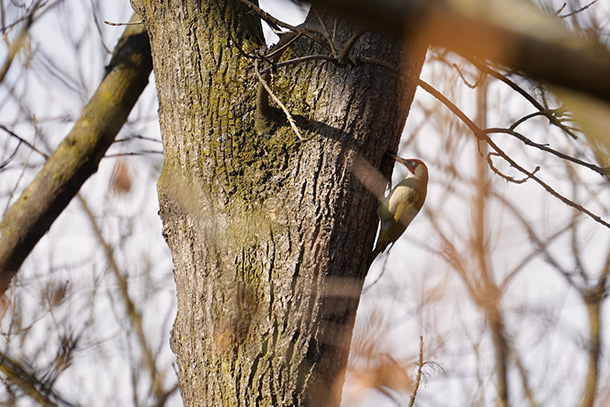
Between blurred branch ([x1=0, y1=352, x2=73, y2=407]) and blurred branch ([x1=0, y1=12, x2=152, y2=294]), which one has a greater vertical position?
blurred branch ([x1=0, y1=12, x2=152, y2=294])

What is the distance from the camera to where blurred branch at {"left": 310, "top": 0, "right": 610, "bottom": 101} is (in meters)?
0.66

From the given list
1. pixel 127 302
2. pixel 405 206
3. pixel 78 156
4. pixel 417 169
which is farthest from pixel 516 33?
pixel 127 302

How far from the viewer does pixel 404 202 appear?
408cm

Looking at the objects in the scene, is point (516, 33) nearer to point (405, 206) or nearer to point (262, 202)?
point (262, 202)

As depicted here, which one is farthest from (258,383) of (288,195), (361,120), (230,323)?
(361,120)

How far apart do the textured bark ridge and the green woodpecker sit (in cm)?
107

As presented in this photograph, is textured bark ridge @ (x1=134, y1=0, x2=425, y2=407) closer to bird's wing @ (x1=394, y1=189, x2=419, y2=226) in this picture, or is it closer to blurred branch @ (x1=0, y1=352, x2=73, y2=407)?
bird's wing @ (x1=394, y1=189, x2=419, y2=226)

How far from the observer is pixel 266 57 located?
7.50 feet

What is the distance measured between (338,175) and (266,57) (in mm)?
515

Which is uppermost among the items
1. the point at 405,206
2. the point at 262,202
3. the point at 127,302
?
the point at 405,206

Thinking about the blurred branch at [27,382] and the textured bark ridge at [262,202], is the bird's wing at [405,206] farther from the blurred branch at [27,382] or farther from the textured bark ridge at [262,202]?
the blurred branch at [27,382]

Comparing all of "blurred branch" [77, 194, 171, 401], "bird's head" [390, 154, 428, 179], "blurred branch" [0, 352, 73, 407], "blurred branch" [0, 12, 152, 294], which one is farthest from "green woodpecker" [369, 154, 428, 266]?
"blurred branch" [77, 194, 171, 401]

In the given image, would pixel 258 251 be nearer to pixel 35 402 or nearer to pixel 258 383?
pixel 258 383

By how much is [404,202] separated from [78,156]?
1974 millimetres
